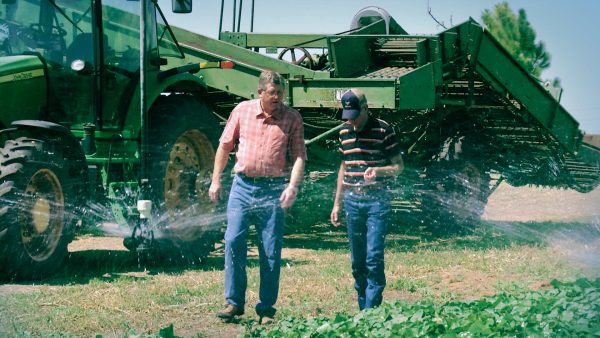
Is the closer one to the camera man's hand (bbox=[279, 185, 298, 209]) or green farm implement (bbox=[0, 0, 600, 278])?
man's hand (bbox=[279, 185, 298, 209])

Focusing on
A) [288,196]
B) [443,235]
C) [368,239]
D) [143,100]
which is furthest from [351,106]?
[443,235]

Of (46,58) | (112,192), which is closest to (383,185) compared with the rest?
(112,192)

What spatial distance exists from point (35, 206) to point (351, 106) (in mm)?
2791

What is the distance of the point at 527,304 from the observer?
19.5ft

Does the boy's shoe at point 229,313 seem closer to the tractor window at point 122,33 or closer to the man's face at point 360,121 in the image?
the man's face at point 360,121

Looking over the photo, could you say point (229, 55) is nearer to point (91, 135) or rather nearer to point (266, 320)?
point (91, 135)

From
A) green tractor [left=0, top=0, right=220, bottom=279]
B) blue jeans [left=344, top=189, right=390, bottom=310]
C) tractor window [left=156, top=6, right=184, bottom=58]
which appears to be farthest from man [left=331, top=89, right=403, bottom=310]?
tractor window [left=156, top=6, right=184, bottom=58]

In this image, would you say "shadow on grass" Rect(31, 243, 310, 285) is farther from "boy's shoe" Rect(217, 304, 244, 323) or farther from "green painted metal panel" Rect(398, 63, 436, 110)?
"green painted metal panel" Rect(398, 63, 436, 110)

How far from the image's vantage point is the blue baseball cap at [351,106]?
22.1 feet

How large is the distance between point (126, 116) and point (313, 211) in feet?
15.5

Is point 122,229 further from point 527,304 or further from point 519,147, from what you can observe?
point 519,147

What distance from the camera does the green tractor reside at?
7.69 metres

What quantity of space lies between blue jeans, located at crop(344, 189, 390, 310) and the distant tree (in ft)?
31.4

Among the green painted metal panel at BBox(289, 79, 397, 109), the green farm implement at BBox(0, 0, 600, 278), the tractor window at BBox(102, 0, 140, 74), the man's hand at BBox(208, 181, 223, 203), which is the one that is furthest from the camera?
the green painted metal panel at BBox(289, 79, 397, 109)
